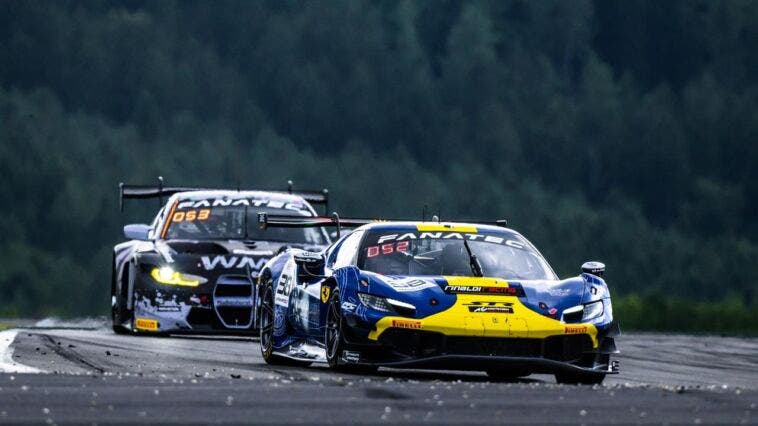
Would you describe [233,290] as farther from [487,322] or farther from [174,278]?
[487,322]

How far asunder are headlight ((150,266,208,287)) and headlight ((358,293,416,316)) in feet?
20.0

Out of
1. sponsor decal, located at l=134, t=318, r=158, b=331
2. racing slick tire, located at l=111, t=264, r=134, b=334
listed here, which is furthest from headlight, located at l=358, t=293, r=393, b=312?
racing slick tire, located at l=111, t=264, r=134, b=334

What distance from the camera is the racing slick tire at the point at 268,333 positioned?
15.4m

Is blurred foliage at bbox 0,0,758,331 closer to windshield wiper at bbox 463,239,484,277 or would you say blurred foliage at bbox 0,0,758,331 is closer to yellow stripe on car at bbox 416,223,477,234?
yellow stripe on car at bbox 416,223,477,234

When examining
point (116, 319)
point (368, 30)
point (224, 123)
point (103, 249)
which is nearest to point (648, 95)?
point (368, 30)

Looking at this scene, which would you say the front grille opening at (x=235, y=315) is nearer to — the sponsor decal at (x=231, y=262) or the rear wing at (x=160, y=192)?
the sponsor decal at (x=231, y=262)

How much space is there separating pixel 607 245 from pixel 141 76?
15169 mm

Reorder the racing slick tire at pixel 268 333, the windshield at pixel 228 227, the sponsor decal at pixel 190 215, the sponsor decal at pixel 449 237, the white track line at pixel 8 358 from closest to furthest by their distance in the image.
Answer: the white track line at pixel 8 358
the sponsor decal at pixel 449 237
the racing slick tire at pixel 268 333
the windshield at pixel 228 227
the sponsor decal at pixel 190 215

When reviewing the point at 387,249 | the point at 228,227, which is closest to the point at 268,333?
the point at 387,249

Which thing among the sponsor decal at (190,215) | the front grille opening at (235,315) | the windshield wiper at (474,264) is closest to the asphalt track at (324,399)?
the windshield wiper at (474,264)

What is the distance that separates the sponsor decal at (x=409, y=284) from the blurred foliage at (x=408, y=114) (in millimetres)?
38228

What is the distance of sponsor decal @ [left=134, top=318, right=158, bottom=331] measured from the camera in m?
19.9

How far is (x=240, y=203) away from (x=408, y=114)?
135 feet

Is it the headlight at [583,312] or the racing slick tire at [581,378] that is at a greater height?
the headlight at [583,312]
